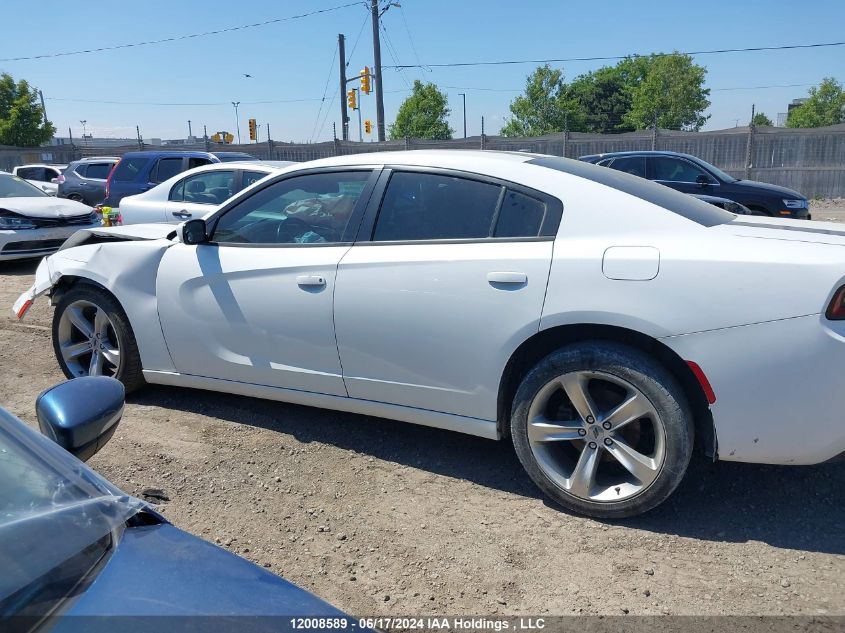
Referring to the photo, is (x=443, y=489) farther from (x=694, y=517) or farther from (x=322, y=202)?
(x=322, y=202)

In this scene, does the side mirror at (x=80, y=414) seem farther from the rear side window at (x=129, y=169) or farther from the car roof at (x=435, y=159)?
the rear side window at (x=129, y=169)

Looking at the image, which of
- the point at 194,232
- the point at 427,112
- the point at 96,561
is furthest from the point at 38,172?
the point at 427,112

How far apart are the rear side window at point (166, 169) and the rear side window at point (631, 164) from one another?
26.5 ft

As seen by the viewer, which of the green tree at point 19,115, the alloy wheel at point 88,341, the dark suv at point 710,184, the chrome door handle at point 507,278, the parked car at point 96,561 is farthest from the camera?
the green tree at point 19,115

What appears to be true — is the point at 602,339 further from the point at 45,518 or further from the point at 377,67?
the point at 377,67

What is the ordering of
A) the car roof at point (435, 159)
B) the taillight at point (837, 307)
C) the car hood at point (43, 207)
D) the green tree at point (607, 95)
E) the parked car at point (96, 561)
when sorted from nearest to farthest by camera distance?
the parked car at point (96, 561)
the taillight at point (837, 307)
the car roof at point (435, 159)
the car hood at point (43, 207)
the green tree at point (607, 95)

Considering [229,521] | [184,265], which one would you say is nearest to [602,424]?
[229,521]

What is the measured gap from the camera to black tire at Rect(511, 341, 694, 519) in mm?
2887

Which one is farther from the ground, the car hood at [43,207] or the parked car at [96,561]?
the car hood at [43,207]

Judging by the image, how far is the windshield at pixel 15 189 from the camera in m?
11.0

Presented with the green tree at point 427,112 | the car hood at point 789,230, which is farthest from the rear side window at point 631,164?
the green tree at point 427,112

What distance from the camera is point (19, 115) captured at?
129 ft

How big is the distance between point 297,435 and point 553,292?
6.14 ft

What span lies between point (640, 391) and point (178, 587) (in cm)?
211
